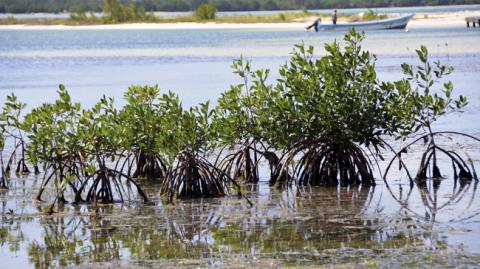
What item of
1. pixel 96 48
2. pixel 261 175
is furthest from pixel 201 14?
pixel 261 175

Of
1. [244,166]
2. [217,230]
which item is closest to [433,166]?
[244,166]

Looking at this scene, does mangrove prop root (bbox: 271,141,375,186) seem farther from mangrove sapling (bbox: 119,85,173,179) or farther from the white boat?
the white boat

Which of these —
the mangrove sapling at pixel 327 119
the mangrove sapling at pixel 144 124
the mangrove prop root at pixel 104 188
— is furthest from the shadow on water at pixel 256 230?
the mangrove sapling at pixel 144 124

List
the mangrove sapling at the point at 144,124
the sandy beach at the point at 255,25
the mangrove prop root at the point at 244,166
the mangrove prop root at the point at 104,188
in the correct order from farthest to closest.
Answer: the sandy beach at the point at 255,25, the mangrove prop root at the point at 244,166, the mangrove sapling at the point at 144,124, the mangrove prop root at the point at 104,188

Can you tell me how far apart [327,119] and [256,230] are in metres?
2.67

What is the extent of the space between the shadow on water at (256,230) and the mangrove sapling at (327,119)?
0.30 metres

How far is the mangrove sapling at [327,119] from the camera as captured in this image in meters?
12.9

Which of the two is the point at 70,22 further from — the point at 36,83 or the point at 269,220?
the point at 269,220

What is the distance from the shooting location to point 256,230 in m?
10.6

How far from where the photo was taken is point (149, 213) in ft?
38.3

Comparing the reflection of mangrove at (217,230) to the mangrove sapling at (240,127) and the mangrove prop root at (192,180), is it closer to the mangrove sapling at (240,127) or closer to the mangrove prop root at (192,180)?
the mangrove prop root at (192,180)

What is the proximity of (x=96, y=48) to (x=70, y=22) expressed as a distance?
49290mm

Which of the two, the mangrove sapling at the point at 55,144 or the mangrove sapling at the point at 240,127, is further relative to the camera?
the mangrove sapling at the point at 240,127

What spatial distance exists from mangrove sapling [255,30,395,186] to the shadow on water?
0.30 m
